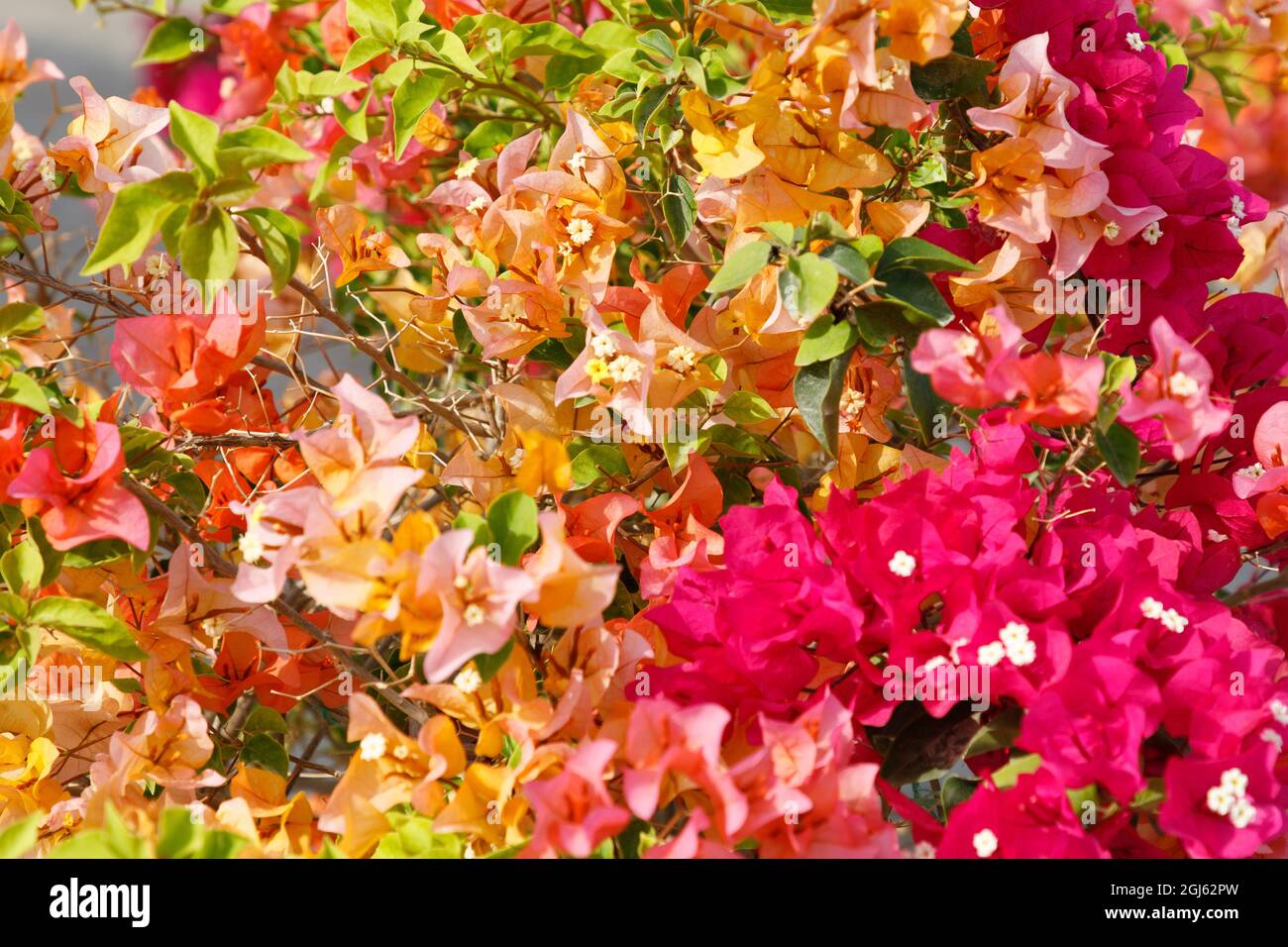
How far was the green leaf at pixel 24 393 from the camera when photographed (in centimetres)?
66

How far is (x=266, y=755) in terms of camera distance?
0.86 metres

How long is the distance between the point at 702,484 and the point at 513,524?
20cm

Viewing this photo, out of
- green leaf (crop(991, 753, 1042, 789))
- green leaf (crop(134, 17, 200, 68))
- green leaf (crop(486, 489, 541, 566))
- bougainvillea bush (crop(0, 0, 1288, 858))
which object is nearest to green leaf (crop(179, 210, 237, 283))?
bougainvillea bush (crop(0, 0, 1288, 858))

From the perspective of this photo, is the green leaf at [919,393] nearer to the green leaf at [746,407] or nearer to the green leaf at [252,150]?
the green leaf at [746,407]

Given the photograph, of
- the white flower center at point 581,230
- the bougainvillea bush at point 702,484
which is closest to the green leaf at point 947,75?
the bougainvillea bush at point 702,484

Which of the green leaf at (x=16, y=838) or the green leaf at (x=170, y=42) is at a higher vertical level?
the green leaf at (x=170, y=42)

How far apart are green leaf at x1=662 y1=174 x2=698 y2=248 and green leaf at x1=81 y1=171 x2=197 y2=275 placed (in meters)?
0.33

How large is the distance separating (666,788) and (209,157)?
0.46 meters

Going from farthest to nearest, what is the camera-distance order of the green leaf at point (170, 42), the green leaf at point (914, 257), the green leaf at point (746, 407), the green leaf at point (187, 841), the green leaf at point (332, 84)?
the green leaf at point (170, 42) → the green leaf at point (332, 84) → the green leaf at point (746, 407) → the green leaf at point (914, 257) → the green leaf at point (187, 841)

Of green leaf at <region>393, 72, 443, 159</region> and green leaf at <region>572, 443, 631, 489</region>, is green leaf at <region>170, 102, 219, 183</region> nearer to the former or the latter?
green leaf at <region>393, 72, 443, 159</region>

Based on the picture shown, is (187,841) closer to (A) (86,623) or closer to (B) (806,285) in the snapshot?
(A) (86,623)

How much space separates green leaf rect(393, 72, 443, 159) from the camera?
835mm

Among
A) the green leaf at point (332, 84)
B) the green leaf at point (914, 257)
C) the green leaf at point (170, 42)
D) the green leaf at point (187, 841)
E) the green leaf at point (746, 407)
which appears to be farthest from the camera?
the green leaf at point (170, 42)

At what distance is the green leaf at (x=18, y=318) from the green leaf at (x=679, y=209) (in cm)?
43
